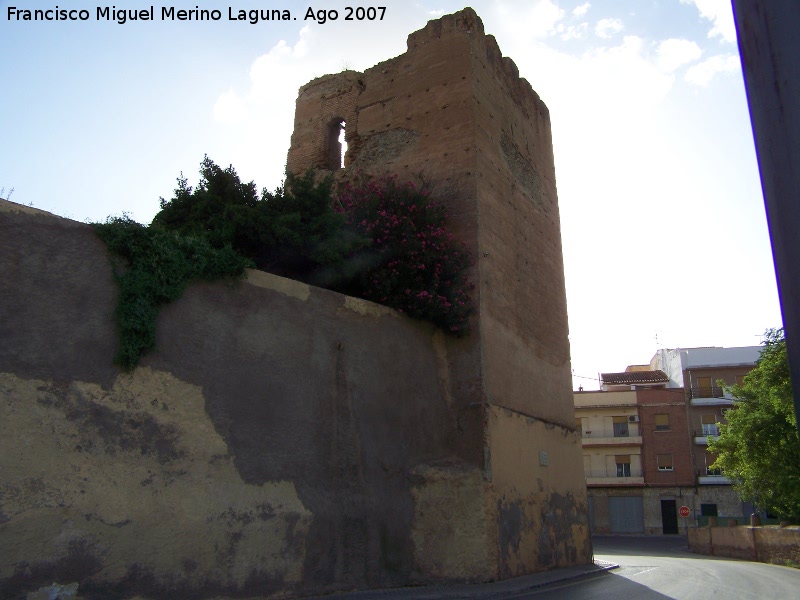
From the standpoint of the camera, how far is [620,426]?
4038cm

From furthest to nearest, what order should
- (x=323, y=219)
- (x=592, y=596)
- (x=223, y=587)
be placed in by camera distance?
(x=323, y=219) < (x=592, y=596) < (x=223, y=587)

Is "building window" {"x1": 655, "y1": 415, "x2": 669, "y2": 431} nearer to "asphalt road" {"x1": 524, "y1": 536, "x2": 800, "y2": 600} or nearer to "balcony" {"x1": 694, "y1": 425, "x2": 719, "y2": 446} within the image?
"balcony" {"x1": 694, "y1": 425, "x2": 719, "y2": 446}

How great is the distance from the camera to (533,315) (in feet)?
43.4

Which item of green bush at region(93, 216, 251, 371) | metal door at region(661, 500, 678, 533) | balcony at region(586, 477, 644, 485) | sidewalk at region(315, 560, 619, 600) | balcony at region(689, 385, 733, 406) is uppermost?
balcony at region(689, 385, 733, 406)

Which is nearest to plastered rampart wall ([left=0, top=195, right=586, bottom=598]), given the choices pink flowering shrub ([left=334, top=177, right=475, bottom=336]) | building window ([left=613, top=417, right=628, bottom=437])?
pink flowering shrub ([left=334, top=177, right=475, bottom=336])

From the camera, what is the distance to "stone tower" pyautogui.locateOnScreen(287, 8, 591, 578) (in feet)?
33.3

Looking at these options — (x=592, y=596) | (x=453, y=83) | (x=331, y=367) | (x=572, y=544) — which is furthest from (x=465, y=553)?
(x=453, y=83)

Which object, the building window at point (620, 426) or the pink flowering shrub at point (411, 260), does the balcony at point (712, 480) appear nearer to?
the building window at point (620, 426)

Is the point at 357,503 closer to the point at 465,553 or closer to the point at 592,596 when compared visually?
the point at 465,553

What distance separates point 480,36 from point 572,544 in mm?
9852

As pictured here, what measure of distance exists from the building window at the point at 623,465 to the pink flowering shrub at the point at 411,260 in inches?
1258

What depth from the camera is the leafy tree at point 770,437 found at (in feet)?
61.0

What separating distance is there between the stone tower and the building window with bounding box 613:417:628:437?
92.3 ft

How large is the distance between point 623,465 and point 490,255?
31538mm
